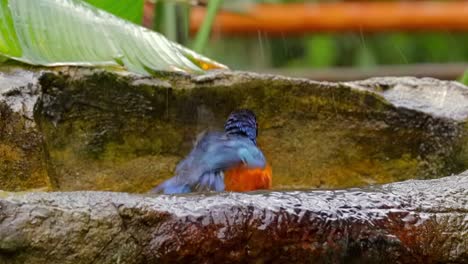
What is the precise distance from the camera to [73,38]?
6.98 ft

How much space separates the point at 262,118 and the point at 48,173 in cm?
56

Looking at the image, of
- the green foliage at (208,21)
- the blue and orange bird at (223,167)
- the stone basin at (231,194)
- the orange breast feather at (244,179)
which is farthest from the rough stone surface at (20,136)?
the green foliage at (208,21)

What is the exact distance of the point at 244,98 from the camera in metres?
2.40

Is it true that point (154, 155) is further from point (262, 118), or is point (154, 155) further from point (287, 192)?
point (287, 192)

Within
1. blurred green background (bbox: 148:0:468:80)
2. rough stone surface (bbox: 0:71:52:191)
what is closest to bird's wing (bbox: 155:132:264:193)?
rough stone surface (bbox: 0:71:52:191)

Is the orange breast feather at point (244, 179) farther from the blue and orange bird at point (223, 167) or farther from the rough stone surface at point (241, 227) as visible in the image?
the rough stone surface at point (241, 227)

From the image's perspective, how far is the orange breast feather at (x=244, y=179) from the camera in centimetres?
204

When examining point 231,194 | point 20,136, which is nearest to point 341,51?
point 20,136

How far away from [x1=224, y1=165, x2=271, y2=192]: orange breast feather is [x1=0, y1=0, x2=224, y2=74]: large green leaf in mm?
294

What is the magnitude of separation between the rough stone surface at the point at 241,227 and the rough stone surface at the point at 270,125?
2.52 ft

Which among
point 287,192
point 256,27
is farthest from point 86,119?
point 256,27

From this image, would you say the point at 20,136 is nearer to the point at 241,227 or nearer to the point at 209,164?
the point at 209,164

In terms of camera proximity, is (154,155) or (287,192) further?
(154,155)

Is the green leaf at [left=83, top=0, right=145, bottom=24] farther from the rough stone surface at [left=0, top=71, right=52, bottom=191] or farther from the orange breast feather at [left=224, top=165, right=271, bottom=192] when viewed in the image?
the orange breast feather at [left=224, top=165, right=271, bottom=192]
